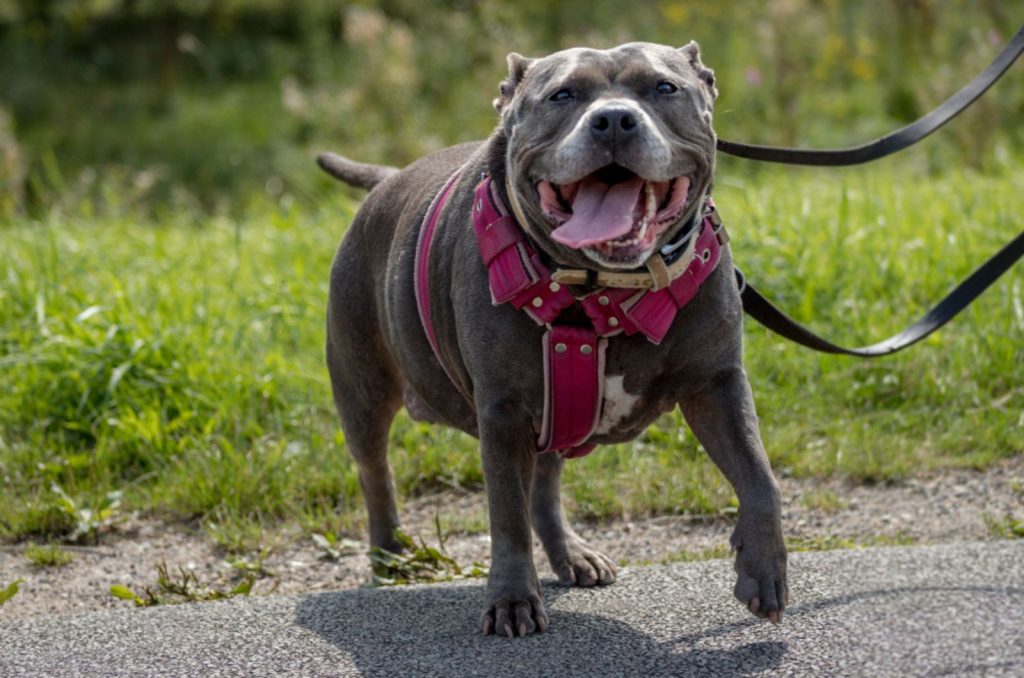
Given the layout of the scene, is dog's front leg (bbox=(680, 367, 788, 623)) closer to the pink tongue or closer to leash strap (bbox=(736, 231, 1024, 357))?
the pink tongue

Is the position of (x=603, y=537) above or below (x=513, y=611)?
below

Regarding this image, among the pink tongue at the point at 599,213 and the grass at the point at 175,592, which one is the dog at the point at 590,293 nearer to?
the pink tongue at the point at 599,213

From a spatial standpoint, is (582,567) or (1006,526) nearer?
(582,567)

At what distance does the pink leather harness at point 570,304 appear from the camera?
11.8ft

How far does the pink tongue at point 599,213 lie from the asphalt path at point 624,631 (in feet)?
3.23

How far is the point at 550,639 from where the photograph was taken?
11.9 feet

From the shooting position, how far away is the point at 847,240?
6559 millimetres

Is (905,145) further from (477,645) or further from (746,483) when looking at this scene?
(477,645)

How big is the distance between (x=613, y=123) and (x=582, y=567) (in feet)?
4.71

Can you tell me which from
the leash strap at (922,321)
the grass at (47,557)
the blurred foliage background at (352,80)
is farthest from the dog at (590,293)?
the blurred foliage background at (352,80)

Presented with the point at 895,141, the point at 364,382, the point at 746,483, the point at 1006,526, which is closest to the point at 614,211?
the point at 746,483

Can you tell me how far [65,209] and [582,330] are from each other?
6.27m

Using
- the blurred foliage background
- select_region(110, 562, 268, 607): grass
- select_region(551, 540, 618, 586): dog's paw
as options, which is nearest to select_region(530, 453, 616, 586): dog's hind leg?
select_region(551, 540, 618, 586): dog's paw

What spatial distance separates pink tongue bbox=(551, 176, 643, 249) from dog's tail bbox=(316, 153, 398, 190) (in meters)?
1.54
